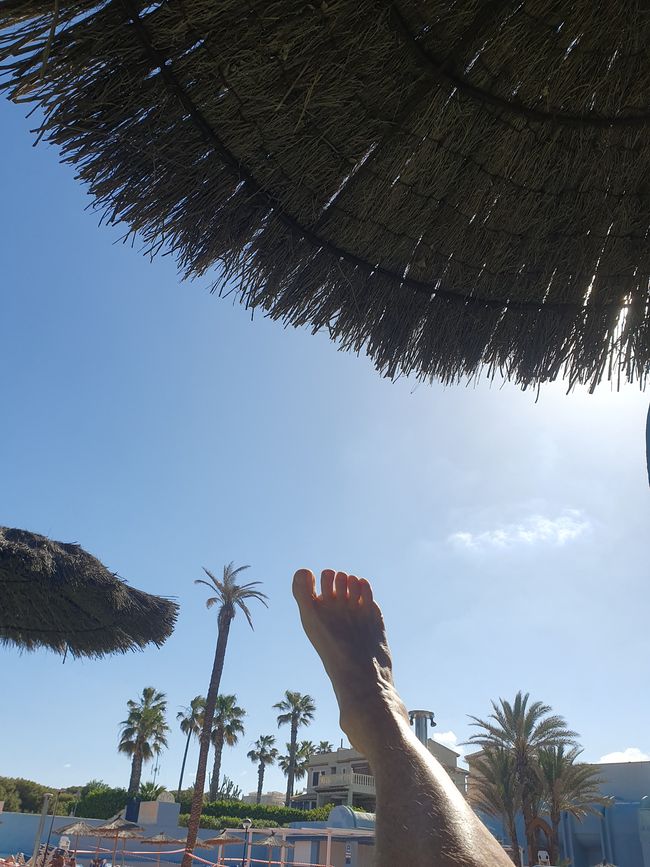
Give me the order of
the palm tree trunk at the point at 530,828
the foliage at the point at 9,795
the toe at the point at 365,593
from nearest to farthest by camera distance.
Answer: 1. the toe at the point at 365,593
2. the palm tree trunk at the point at 530,828
3. the foliage at the point at 9,795

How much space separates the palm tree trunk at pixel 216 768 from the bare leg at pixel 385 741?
34.3 meters

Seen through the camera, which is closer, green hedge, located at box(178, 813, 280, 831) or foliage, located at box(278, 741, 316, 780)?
green hedge, located at box(178, 813, 280, 831)

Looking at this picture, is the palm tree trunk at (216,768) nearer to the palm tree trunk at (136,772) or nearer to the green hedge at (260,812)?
the palm tree trunk at (136,772)

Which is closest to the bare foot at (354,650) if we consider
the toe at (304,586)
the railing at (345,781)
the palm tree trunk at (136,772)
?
the toe at (304,586)

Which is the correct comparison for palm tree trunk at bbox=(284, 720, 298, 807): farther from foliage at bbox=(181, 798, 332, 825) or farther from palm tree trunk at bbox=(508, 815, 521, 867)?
palm tree trunk at bbox=(508, 815, 521, 867)

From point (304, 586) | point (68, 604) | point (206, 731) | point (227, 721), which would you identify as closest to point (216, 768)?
point (227, 721)

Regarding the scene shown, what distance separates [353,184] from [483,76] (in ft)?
1.59

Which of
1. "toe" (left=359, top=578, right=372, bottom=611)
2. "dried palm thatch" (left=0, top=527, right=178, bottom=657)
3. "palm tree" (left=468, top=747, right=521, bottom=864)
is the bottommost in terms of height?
"toe" (left=359, top=578, right=372, bottom=611)

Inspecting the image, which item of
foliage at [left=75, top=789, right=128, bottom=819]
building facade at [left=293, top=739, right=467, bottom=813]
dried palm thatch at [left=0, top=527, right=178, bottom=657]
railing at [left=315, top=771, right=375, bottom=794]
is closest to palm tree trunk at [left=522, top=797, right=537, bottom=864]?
building facade at [left=293, top=739, right=467, bottom=813]

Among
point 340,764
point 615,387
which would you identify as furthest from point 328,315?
point 340,764

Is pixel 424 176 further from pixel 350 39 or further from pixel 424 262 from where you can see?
pixel 350 39

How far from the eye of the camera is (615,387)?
8.64ft

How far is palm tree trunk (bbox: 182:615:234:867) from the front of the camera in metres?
15.7

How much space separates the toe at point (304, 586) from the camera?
170 cm
